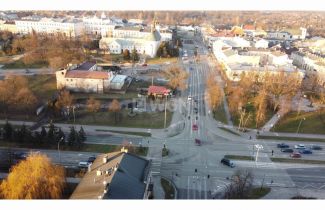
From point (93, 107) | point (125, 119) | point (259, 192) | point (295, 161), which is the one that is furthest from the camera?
point (93, 107)

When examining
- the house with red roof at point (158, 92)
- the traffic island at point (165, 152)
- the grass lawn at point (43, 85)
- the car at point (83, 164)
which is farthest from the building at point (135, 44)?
the car at point (83, 164)

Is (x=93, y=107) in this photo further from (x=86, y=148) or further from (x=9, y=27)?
(x=9, y=27)

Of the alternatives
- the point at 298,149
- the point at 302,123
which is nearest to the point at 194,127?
the point at 298,149

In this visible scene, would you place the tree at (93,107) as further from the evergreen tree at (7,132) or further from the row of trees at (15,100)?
the evergreen tree at (7,132)

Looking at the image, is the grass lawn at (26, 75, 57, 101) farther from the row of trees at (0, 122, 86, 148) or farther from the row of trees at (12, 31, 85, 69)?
the row of trees at (0, 122, 86, 148)

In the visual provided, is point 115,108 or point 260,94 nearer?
point 115,108

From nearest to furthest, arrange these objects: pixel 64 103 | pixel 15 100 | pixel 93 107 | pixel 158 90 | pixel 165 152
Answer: pixel 165 152
pixel 15 100
pixel 64 103
pixel 93 107
pixel 158 90
